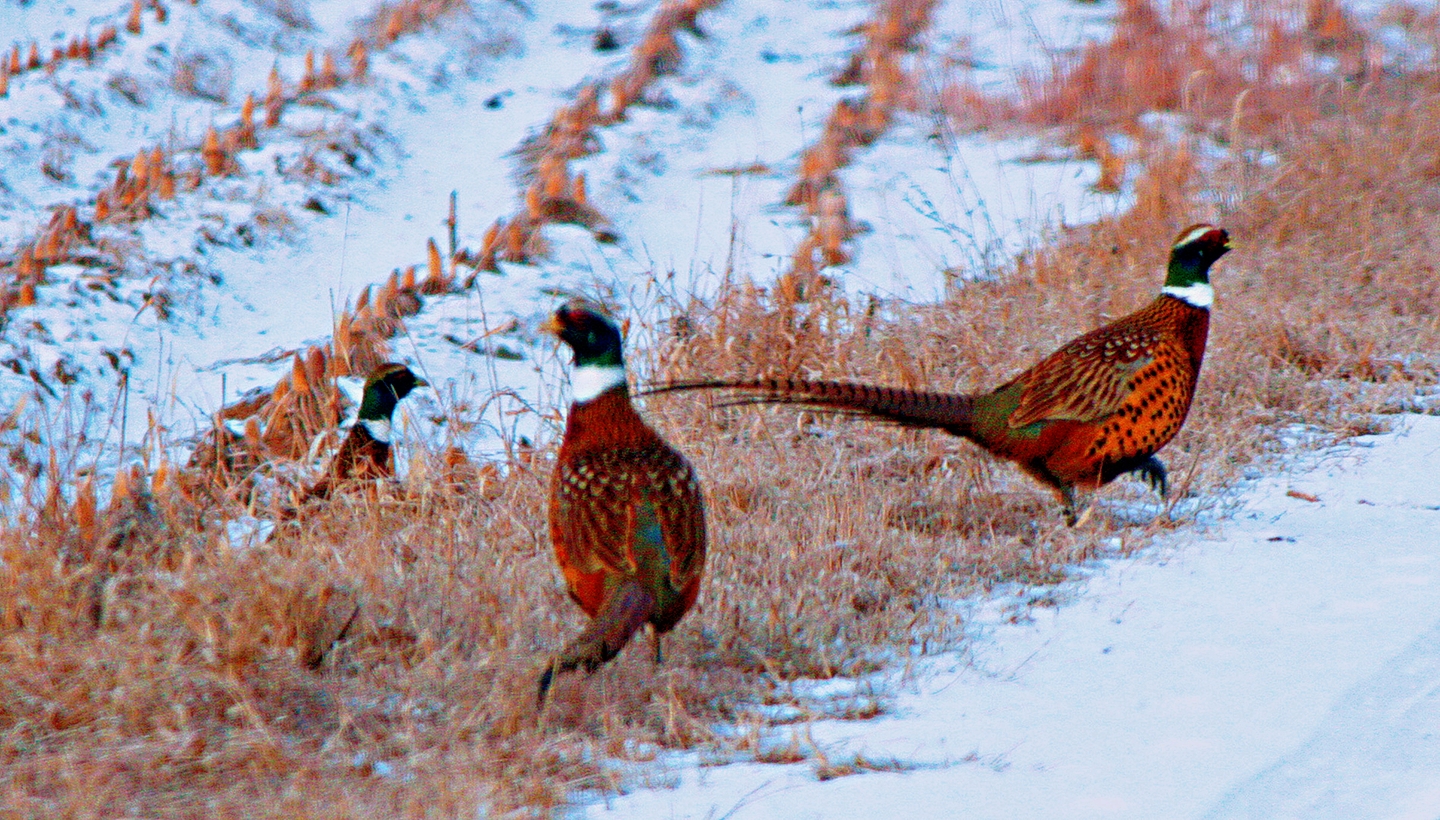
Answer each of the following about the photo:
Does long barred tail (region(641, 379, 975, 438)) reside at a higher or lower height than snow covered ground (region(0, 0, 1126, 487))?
lower

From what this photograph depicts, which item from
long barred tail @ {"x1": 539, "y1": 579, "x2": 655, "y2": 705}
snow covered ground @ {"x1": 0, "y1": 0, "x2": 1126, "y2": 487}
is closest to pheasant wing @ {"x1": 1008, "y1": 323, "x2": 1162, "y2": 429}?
long barred tail @ {"x1": 539, "y1": 579, "x2": 655, "y2": 705}

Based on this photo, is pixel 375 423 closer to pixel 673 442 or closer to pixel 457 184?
pixel 673 442

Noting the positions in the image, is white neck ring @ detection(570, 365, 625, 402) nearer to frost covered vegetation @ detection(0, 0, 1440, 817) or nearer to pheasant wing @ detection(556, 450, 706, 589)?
pheasant wing @ detection(556, 450, 706, 589)

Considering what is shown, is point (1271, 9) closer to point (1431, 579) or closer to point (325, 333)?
point (325, 333)

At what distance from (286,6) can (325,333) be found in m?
5.62

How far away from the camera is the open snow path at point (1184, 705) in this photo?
2.63m

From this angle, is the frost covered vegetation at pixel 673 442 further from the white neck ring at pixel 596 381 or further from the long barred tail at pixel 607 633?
the white neck ring at pixel 596 381

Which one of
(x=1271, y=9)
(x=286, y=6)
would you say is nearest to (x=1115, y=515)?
(x=1271, y=9)

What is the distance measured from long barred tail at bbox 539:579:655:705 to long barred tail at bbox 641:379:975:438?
0.91 meters

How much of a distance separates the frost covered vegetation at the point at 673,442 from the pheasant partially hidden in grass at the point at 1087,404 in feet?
0.66

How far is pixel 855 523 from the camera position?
4004mm

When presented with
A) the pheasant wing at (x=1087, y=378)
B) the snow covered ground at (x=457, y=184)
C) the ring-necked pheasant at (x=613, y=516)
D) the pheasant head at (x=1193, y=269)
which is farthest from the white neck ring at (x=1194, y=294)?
the snow covered ground at (x=457, y=184)

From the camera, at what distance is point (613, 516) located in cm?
307

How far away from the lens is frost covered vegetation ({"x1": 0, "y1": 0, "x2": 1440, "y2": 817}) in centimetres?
279
